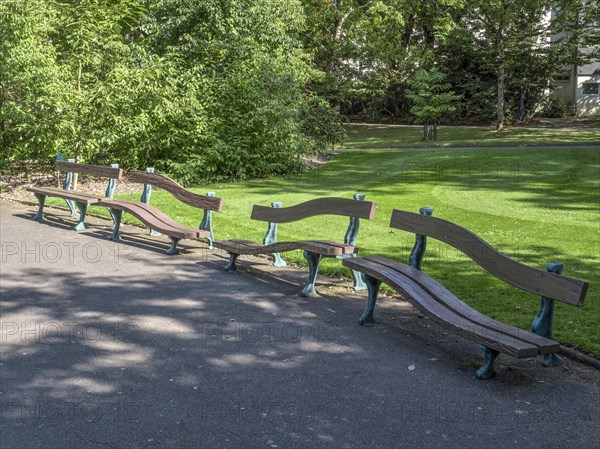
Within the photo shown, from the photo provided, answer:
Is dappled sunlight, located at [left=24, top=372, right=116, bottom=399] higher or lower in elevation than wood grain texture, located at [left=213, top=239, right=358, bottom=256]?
lower

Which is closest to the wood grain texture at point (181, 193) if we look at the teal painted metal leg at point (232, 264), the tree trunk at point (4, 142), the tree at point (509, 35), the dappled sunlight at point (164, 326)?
the teal painted metal leg at point (232, 264)

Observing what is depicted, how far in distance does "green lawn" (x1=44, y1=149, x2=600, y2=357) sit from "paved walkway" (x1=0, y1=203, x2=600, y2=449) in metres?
1.20

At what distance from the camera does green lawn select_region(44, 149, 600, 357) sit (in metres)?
7.94

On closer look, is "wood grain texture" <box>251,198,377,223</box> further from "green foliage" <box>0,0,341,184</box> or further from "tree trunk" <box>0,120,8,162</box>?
"tree trunk" <box>0,120,8,162</box>

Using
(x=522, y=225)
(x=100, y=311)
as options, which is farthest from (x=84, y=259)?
(x=522, y=225)

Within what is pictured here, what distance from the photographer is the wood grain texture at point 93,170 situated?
1216cm

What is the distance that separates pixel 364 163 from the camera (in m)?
22.4

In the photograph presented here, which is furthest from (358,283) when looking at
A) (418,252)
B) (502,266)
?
(502,266)

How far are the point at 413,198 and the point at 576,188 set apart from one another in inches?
150

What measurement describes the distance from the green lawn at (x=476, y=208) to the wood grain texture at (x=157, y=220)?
1.05 meters

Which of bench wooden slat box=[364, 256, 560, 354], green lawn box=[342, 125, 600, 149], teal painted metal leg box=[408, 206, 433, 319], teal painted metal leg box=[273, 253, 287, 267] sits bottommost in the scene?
teal painted metal leg box=[273, 253, 287, 267]

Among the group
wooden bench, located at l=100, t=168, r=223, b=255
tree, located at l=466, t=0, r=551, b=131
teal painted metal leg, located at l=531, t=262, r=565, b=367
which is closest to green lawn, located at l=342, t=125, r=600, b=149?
tree, located at l=466, t=0, r=551, b=131

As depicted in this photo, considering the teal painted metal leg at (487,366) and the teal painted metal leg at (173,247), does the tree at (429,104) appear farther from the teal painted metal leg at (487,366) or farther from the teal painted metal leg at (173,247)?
the teal painted metal leg at (487,366)

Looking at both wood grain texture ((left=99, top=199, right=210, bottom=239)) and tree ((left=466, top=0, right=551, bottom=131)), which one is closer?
wood grain texture ((left=99, top=199, right=210, bottom=239))
